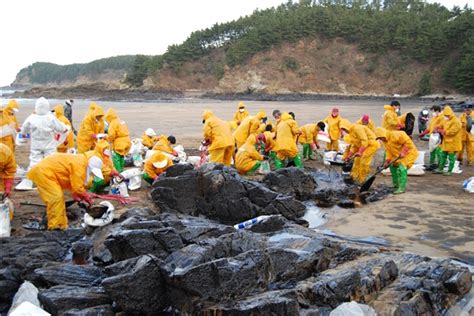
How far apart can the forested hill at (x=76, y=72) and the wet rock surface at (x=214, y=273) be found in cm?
10716

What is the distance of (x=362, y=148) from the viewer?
36.9ft

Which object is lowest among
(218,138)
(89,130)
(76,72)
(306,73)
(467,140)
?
(467,140)

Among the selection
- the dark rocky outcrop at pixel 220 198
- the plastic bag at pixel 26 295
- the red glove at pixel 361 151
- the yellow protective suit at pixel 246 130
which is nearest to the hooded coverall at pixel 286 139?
the yellow protective suit at pixel 246 130

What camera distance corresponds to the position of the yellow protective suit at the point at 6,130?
1027 cm

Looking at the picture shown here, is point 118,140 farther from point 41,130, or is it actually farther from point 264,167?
point 264,167

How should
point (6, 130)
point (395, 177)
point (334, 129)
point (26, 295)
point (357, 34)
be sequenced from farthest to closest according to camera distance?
point (357, 34)
point (334, 129)
point (395, 177)
point (6, 130)
point (26, 295)

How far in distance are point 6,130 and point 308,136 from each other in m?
8.29

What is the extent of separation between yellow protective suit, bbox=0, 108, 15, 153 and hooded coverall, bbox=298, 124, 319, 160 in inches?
314

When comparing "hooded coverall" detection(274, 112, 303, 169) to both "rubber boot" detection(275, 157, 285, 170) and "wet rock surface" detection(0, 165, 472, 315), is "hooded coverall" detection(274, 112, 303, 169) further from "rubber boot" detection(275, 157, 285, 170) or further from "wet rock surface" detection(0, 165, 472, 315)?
"wet rock surface" detection(0, 165, 472, 315)

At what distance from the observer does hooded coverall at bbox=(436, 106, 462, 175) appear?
12.5 metres

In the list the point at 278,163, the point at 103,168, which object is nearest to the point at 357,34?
the point at 278,163

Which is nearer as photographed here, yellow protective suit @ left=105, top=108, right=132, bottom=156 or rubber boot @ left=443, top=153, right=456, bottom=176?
yellow protective suit @ left=105, top=108, right=132, bottom=156

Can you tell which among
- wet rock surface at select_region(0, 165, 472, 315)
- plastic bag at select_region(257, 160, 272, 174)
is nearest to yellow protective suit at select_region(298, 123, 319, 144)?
plastic bag at select_region(257, 160, 272, 174)

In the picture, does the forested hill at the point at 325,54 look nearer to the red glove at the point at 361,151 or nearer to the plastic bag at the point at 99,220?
the red glove at the point at 361,151
